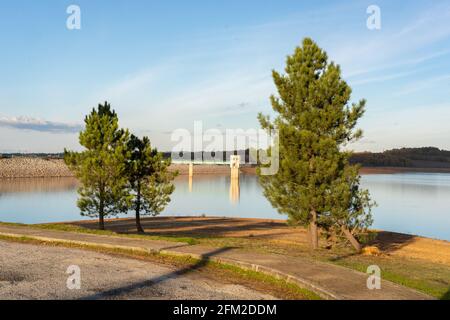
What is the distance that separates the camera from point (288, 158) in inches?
777

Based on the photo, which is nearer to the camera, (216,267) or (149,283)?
(149,283)

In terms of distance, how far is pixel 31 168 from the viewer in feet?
388

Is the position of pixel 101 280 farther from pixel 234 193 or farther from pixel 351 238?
pixel 234 193

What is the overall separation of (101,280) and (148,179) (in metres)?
19.0

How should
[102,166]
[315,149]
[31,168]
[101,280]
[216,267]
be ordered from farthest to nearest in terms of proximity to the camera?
[31,168] → [102,166] → [315,149] → [216,267] → [101,280]

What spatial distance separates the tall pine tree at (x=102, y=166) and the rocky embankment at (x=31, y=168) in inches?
3667

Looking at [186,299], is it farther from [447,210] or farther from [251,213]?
[447,210]

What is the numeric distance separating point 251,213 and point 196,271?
39103 mm

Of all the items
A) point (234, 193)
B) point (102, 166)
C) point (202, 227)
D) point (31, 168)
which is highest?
point (102, 166)

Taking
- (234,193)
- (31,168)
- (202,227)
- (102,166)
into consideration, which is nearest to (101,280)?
(102,166)

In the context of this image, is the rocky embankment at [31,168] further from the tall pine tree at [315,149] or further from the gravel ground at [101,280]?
the gravel ground at [101,280]

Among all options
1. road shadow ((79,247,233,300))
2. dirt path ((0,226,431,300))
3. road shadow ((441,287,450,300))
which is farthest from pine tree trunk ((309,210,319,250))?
road shadow ((441,287,450,300))

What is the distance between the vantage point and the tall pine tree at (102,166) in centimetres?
2689

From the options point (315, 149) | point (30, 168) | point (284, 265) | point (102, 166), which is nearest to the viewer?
point (284, 265)
